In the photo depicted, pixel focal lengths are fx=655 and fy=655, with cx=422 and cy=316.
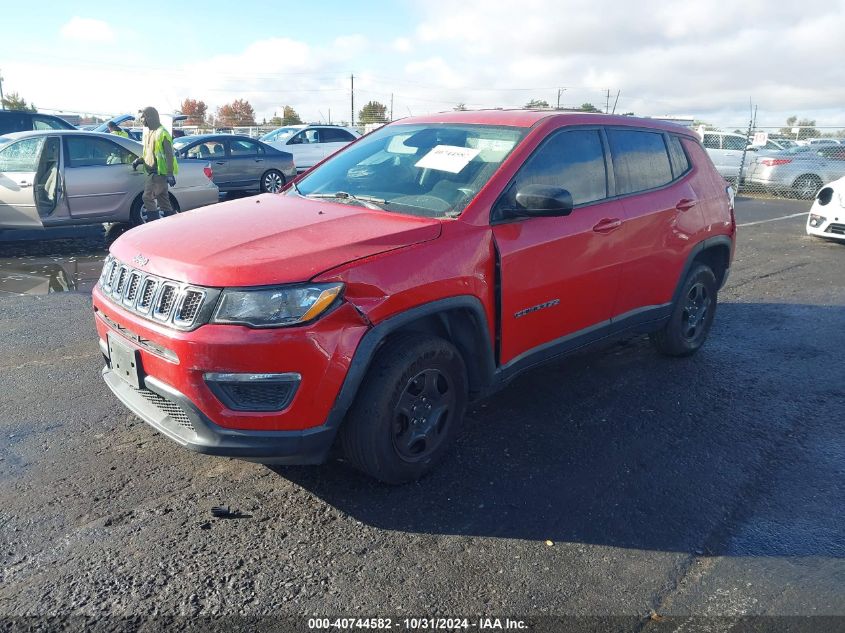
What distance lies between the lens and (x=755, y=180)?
17547 mm

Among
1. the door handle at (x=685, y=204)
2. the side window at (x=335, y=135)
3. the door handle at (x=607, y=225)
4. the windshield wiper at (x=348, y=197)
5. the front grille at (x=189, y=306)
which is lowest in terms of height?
the front grille at (x=189, y=306)

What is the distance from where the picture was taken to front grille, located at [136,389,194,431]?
2.84 m

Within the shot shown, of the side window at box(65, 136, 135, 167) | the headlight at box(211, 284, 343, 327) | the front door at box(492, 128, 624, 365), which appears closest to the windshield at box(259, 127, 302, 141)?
the side window at box(65, 136, 135, 167)

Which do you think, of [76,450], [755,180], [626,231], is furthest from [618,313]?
[755,180]

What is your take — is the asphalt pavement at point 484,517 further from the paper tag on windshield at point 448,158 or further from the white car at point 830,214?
the white car at point 830,214

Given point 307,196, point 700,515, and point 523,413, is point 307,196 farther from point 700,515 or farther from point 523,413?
point 700,515

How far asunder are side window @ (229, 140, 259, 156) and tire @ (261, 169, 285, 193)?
52 cm

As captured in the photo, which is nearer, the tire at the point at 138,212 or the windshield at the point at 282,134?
the tire at the point at 138,212

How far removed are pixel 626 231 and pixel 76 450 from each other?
3.49 metres

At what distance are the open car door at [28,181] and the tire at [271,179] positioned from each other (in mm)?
5753

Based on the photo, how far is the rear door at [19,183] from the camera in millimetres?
8766

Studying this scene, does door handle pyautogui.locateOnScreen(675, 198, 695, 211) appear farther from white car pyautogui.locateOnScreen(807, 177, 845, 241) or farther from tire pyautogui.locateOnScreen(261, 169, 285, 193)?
tire pyautogui.locateOnScreen(261, 169, 285, 193)

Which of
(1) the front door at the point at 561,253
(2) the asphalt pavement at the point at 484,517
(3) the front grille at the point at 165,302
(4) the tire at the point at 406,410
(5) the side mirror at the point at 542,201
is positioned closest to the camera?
(2) the asphalt pavement at the point at 484,517

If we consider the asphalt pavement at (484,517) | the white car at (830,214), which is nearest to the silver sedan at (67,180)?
the asphalt pavement at (484,517)
